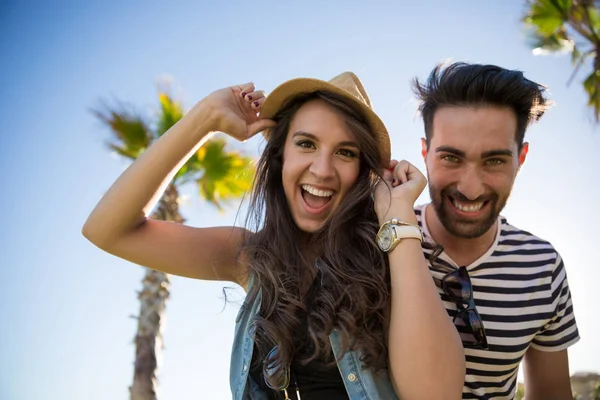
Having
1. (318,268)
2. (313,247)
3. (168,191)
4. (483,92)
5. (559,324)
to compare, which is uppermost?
(168,191)

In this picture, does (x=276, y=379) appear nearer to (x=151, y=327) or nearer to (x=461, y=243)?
(x=461, y=243)

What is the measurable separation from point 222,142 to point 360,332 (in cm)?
747

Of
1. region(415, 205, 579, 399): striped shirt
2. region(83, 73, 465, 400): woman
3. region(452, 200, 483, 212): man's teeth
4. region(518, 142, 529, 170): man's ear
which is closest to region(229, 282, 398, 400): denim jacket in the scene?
region(83, 73, 465, 400): woman

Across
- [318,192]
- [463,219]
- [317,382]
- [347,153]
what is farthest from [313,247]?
[463,219]

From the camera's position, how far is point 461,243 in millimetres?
3486

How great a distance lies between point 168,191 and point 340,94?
7584mm

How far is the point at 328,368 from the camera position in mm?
2619

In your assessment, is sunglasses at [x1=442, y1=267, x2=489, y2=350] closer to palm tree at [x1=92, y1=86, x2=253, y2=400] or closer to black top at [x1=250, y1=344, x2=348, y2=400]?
black top at [x1=250, y1=344, x2=348, y2=400]

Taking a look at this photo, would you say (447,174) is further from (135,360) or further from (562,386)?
(135,360)

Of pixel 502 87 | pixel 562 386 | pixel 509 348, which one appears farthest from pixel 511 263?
pixel 502 87

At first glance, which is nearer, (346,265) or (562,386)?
(346,265)

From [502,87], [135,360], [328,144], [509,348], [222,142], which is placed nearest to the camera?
[328,144]

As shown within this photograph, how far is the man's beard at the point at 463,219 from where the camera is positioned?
3393 mm

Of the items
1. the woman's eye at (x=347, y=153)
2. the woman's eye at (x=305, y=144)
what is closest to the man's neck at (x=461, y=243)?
the woman's eye at (x=347, y=153)
